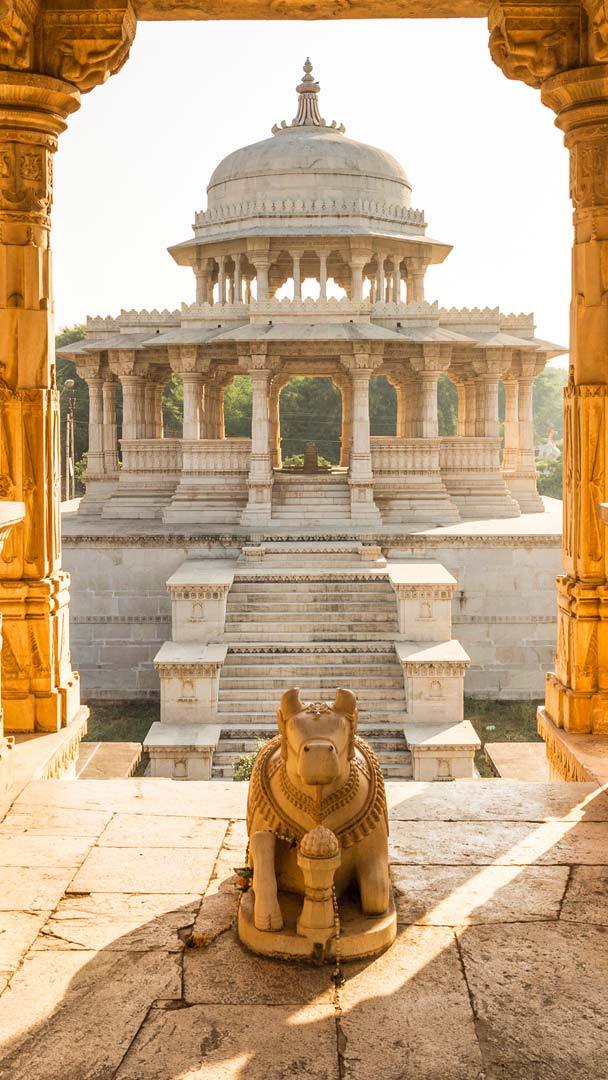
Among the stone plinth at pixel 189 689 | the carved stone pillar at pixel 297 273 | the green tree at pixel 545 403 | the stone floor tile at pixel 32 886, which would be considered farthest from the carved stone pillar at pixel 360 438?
the green tree at pixel 545 403

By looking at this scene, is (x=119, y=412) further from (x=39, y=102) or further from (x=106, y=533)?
(x=39, y=102)

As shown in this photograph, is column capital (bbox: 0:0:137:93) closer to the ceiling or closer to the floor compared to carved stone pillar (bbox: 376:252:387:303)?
closer to the floor

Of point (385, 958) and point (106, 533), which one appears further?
point (106, 533)

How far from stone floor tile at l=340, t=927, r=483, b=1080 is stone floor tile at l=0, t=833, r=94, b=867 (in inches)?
54.0

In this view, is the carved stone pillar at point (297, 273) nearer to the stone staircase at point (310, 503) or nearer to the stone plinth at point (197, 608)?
the stone staircase at point (310, 503)

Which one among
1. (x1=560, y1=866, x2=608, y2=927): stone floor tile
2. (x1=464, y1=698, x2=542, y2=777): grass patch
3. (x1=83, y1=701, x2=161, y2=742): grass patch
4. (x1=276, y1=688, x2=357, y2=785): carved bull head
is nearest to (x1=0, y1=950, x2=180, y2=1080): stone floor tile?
(x1=276, y1=688, x2=357, y2=785): carved bull head

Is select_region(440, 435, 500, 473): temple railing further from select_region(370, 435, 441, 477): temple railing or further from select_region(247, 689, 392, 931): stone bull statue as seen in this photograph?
select_region(247, 689, 392, 931): stone bull statue

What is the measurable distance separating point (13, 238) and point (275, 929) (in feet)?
12.6

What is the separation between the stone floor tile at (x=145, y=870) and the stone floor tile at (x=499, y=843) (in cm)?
76

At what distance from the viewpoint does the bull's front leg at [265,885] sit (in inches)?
128

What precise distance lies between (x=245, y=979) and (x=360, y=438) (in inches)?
603

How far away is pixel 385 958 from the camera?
3.29 meters

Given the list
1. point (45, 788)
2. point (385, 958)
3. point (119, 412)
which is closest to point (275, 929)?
point (385, 958)

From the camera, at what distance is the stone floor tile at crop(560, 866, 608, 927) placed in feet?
11.7
